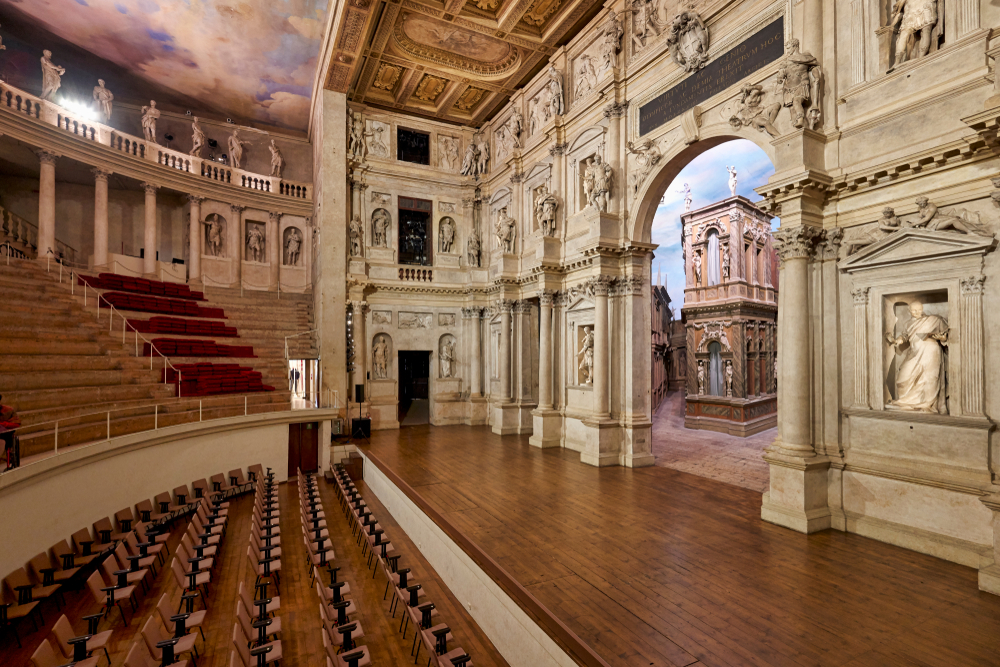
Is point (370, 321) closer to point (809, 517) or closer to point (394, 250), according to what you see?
point (394, 250)

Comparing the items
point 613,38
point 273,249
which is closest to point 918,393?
point 613,38

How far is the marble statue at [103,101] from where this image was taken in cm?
1780

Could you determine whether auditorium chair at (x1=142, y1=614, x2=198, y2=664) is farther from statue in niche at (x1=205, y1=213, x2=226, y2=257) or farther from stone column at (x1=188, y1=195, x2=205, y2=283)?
statue in niche at (x1=205, y1=213, x2=226, y2=257)

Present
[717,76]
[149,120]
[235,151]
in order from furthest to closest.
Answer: [235,151] < [149,120] < [717,76]

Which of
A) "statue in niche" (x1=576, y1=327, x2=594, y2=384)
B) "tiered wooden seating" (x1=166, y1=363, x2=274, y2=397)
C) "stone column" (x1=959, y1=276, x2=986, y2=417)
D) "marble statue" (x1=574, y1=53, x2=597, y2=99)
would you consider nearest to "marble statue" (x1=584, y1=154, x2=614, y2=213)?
"marble statue" (x1=574, y1=53, x2=597, y2=99)

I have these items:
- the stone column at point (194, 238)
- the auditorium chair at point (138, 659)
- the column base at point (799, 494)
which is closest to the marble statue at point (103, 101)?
the stone column at point (194, 238)

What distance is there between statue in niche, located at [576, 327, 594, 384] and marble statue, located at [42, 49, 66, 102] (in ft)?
61.2

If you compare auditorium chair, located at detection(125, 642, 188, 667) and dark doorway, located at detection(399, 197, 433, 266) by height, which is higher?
dark doorway, located at detection(399, 197, 433, 266)

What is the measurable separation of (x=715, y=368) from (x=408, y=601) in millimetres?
15162

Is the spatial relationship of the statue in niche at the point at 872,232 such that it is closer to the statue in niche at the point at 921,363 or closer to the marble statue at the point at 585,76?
the statue in niche at the point at 921,363

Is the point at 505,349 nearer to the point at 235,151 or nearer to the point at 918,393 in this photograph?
the point at 918,393

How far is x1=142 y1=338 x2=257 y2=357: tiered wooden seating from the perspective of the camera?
13.3 meters

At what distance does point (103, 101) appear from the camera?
17812 millimetres

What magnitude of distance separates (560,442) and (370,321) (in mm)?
7876
